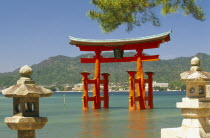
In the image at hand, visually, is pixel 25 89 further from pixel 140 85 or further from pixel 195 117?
pixel 140 85

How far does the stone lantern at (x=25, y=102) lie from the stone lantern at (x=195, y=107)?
11.7ft

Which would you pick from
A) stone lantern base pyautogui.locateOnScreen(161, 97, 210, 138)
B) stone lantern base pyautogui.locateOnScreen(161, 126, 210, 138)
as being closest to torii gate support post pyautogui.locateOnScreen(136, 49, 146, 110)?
stone lantern base pyautogui.locateOnScreen(161, 126, 210, 138)

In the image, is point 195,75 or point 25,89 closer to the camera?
point 25,89

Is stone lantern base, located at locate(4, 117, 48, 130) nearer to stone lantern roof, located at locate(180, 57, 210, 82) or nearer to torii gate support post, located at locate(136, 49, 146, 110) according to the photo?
stone lantern roof, located at locate(180, 57, 210, 82)

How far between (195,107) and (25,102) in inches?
152

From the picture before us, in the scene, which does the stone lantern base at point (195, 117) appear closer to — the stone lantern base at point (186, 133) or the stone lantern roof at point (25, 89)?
the stone lantern base at point (186, 133)

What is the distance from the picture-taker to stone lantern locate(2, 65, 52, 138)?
5320mm

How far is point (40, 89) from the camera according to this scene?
543 cm

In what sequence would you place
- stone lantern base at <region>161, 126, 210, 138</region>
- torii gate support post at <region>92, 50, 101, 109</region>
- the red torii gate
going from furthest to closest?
torii gate support post at <region>92, 50, 101, 109</region> < the red torii gate < stone lantern base at <region>161, 126, 210, 138</region>

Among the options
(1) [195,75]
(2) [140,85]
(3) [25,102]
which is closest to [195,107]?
(1) [195,75]

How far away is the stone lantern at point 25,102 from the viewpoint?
5.32 m

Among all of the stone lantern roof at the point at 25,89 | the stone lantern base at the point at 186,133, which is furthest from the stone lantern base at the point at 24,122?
the stone lantern base at the point at 186,133

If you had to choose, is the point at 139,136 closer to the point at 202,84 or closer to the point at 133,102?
the point at 202,84

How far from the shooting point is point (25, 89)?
17.4 ft
